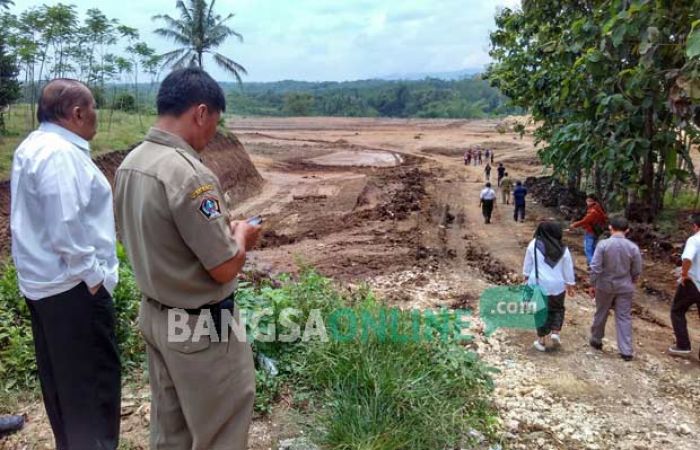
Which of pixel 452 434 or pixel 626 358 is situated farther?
pixel 626 358

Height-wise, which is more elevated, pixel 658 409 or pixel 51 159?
pixel 51 159

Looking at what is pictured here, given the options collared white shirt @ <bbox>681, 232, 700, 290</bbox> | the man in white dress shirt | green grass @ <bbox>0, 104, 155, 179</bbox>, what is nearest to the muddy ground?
the man in white dress shirt

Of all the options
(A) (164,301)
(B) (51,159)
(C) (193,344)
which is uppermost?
(B) (51,159)

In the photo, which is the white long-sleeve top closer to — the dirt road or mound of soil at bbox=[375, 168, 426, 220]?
the dirt road

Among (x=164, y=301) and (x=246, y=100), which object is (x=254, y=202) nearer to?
(x=164, y=301)

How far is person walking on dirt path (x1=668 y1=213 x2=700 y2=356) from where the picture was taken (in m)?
5.11

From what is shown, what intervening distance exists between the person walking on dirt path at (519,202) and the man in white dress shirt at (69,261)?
12.0 m

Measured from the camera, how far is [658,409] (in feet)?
13.7

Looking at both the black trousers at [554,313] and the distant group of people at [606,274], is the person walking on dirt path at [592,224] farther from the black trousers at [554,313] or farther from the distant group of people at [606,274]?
the black trousers at [554,313]

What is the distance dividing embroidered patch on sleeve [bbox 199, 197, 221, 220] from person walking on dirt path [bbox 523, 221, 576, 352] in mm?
3985

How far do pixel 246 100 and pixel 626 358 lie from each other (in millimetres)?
90373

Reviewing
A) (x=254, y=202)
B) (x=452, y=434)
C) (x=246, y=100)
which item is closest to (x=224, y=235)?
(x=452, y=434)

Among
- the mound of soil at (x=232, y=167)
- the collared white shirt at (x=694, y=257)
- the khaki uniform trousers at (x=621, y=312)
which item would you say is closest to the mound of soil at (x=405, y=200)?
the mound of soil at (x=232, y=167)

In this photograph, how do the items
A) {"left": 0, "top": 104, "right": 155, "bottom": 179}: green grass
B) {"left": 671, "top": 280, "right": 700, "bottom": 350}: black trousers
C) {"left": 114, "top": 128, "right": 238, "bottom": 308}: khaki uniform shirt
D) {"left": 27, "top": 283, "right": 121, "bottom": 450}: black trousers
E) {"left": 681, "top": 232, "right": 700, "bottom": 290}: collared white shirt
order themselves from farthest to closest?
{"left": 0, "top": 104, "right": 155, "bottom": 179}: green grass
{"left": 671, "top": 280, "right": 700, "bottom": 350}: black trousers
{"left": 681, "top": 232, "right": 700, "bottom": 290}: collared white shirt
{"left": 27, "top": 283, "right": 121, "bottom": 450}: black trousers
{"left": 114, "top": 128, "right": 238, "bottom": 308}: khaki uniform shirt
